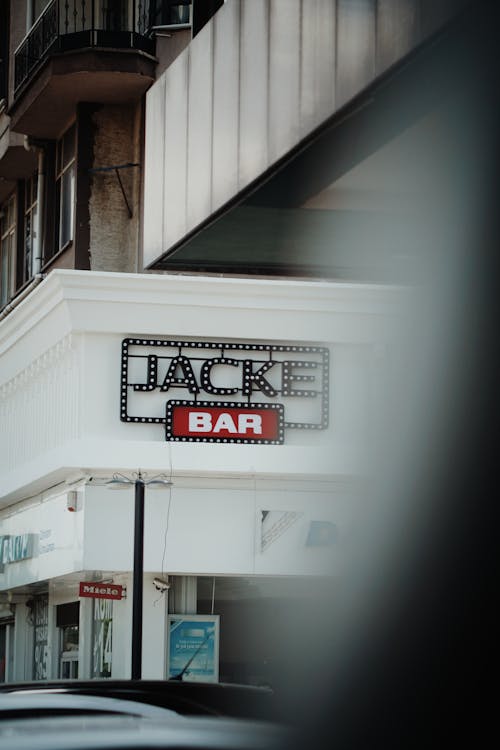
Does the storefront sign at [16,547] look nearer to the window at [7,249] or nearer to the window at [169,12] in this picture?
the window at [7,249]

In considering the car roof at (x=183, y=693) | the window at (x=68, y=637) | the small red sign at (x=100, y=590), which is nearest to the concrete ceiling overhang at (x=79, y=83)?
the small red sign at (x=100, y=590)

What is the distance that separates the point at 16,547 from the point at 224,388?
4848 mm

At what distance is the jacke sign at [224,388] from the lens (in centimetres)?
2172

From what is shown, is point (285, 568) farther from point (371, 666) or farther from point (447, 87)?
point (371, 666)

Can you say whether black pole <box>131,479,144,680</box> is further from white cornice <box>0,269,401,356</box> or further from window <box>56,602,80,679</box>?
window <box>56,602,80,679</box>

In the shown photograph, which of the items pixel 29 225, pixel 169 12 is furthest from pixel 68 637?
pixel 169 12

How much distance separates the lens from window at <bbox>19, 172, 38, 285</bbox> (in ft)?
87.1

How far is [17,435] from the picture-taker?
25328 mm

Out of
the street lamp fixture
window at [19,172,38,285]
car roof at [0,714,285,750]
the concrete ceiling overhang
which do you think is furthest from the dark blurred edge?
window at [19,172,38,285]

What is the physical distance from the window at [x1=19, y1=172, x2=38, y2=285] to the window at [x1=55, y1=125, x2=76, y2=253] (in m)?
1.89

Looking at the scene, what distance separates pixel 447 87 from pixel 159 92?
18.0 feet

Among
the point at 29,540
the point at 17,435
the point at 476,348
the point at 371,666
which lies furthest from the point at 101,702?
the point at 17,435

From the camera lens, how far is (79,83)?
72.5 feet

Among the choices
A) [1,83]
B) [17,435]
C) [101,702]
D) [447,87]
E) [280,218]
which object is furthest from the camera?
[1,83]
